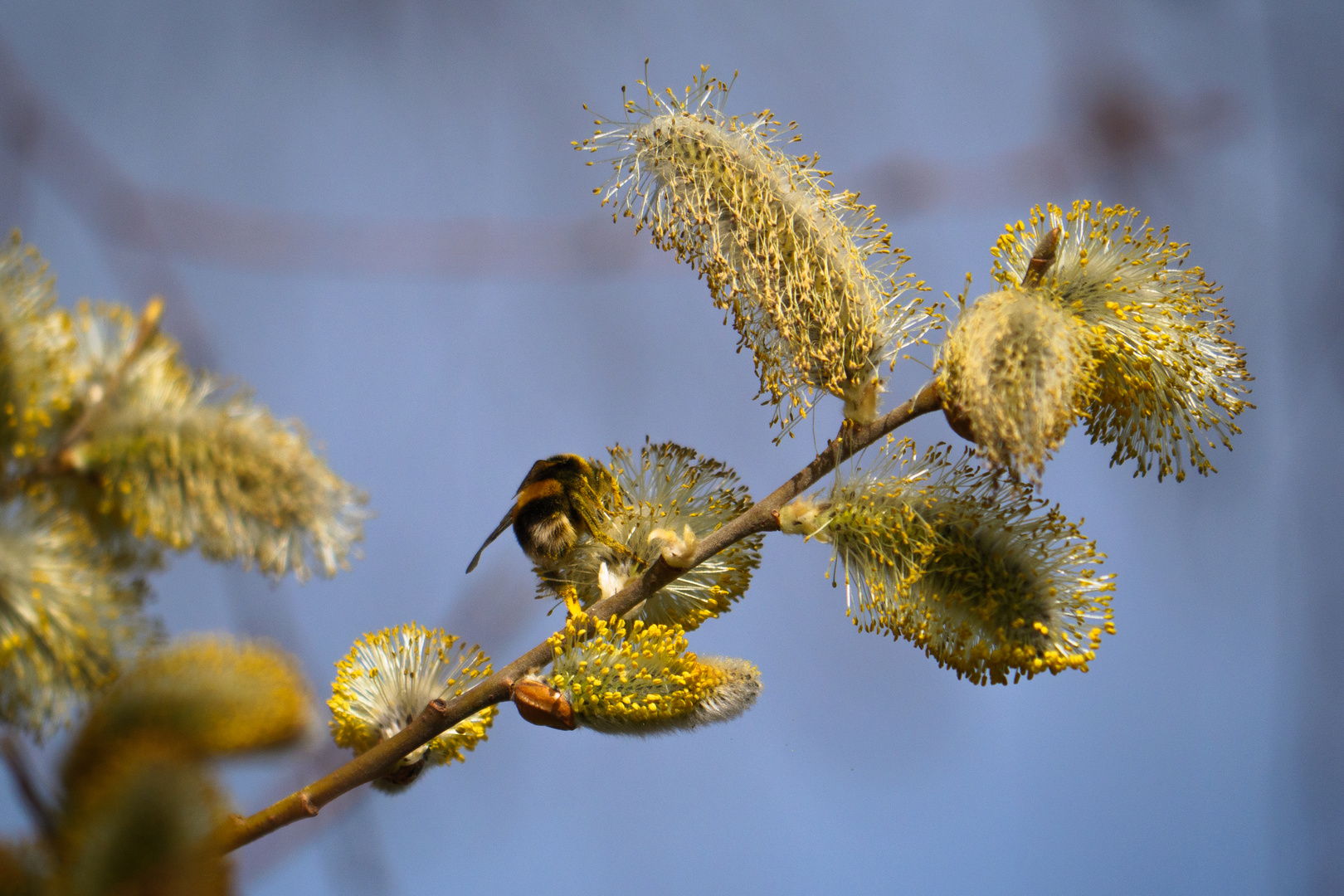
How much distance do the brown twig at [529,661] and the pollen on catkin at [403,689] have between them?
0.03 m

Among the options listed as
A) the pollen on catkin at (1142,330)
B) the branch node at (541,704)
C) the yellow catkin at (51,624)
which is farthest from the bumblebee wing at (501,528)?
the pollen on catkin at (1142,330)

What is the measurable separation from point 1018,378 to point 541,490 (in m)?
0.35

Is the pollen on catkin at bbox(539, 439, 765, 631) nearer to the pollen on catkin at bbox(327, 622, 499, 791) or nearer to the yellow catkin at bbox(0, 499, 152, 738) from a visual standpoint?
the pollen on catkin at bbox(327, 622, 499, 791)

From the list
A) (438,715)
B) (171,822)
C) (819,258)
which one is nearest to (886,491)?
(819,258)

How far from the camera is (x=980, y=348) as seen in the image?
0.60m

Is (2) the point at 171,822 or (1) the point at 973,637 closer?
(2) the point at 171,822

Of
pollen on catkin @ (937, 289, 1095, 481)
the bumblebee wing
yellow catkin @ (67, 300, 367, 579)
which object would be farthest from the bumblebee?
pollen on catkin @ (937, 289, 1095, 481)

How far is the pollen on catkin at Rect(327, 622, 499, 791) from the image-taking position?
701mm

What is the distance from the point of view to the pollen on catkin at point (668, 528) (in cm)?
73

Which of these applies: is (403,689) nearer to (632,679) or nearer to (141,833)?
(632,679)

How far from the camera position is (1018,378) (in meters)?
0.58

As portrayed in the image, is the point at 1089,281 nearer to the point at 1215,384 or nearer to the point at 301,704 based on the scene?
the point at 1215,384

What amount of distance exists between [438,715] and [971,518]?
38 centimetres

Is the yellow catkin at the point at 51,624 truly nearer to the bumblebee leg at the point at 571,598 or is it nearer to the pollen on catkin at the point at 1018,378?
the bumblebee leg at the point at 571,598
